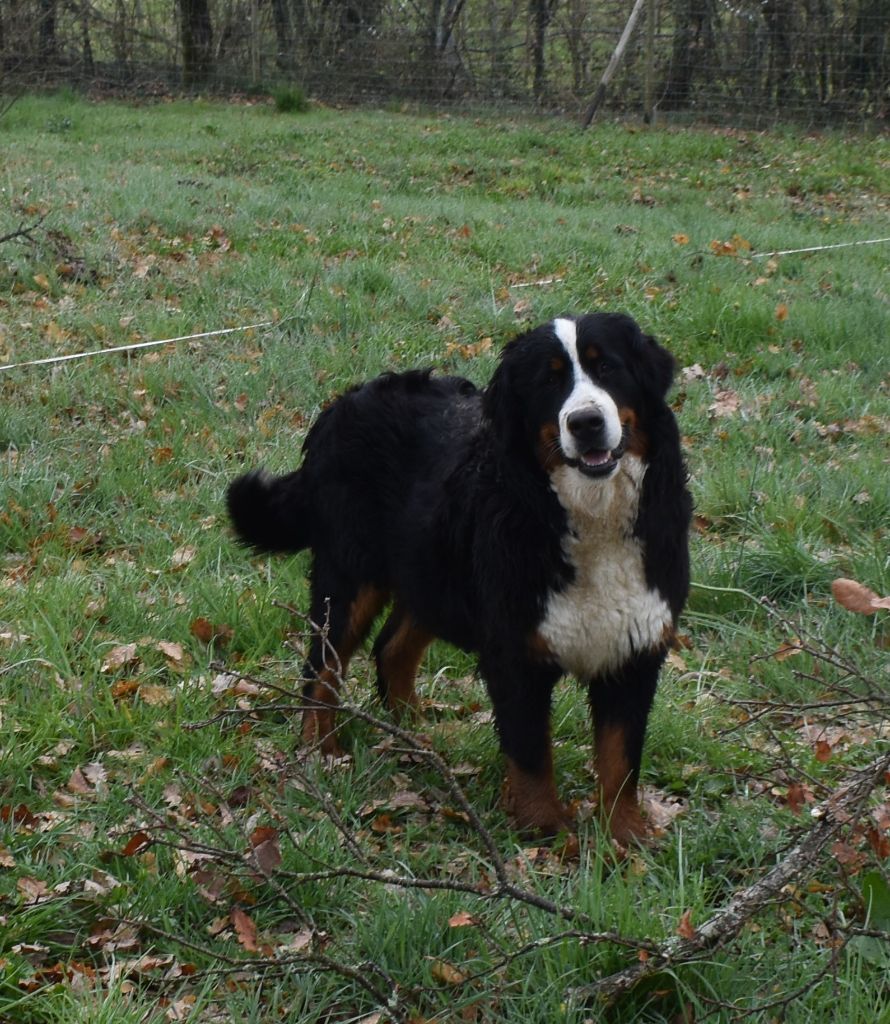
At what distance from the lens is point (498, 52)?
1998 cm

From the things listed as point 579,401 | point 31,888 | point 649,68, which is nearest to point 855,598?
point 579,401

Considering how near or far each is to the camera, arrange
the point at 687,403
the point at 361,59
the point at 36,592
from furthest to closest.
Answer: the point at 361,59, the point at 687,403, the point at 36,592

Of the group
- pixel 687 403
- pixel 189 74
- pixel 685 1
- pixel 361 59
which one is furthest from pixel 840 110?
pixel 687 403

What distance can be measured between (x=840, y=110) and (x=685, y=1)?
116 inches

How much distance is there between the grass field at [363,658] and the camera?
2664 mm

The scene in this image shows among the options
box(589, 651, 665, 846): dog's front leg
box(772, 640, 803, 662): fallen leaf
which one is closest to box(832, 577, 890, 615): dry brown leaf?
box(772, 640, 803, 662): fallen leaf

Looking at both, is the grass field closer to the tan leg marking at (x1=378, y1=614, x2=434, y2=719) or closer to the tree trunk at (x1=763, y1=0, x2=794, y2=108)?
the tan leg marking at (x1=378, y1=614, x2=434, y2=719)

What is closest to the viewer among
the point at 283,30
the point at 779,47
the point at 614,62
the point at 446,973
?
the point at 446,973

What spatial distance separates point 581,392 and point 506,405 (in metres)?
0.27

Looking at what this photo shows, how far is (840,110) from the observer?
1831 cm

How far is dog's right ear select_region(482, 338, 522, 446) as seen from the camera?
329 cm

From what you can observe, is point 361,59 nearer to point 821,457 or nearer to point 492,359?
point 492,359

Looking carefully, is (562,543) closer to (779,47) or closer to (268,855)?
(268,855)

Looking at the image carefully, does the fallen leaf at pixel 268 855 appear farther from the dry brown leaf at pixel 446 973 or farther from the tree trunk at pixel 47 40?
the tree trunk at pixel 47 40
